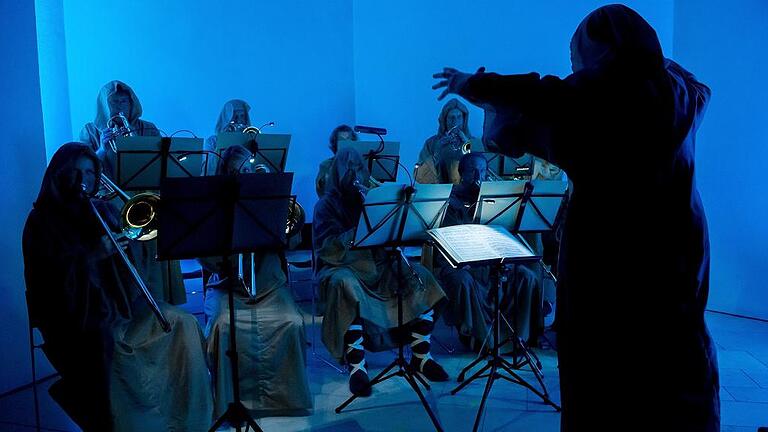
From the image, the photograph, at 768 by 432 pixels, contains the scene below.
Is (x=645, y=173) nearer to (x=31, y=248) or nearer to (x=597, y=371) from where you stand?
(x=597, y=371)

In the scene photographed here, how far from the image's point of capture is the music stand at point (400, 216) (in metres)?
3.53

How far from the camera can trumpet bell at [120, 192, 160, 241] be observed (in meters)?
3.18

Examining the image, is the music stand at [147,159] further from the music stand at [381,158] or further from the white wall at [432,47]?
the white wall at [432,47]

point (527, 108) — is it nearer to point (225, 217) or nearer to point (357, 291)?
point (225, 217)

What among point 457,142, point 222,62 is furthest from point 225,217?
point 222,62

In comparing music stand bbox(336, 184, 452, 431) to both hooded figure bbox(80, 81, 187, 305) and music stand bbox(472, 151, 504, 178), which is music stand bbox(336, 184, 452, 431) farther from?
music stand bbox(472, 151, 504, 178)

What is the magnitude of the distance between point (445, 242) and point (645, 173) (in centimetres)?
152

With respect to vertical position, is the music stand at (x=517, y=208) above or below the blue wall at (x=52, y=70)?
below

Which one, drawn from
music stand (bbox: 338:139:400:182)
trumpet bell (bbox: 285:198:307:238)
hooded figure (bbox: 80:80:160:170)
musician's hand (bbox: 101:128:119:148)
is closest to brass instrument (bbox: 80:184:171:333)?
trumpet bell (bbox: 285:198:307:238)

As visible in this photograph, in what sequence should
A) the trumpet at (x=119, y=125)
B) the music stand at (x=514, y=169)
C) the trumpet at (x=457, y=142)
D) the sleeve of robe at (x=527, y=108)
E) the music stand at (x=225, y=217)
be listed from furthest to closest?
the trumpet at (x=457, y=142)
the music stand at (x=514, y=169)
the trumpet at (x=119, y=125)
the music stand at (x=225, y=217)
the sleeve of robe at (x=527, y=108)

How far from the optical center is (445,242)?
3250 mm

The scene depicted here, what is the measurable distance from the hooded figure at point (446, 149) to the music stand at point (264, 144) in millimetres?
1641

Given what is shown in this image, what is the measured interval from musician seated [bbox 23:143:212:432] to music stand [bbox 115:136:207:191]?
1.15m

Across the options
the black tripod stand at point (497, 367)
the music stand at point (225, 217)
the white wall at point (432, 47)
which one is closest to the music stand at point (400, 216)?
the black tripod stand at point (497, 367)
